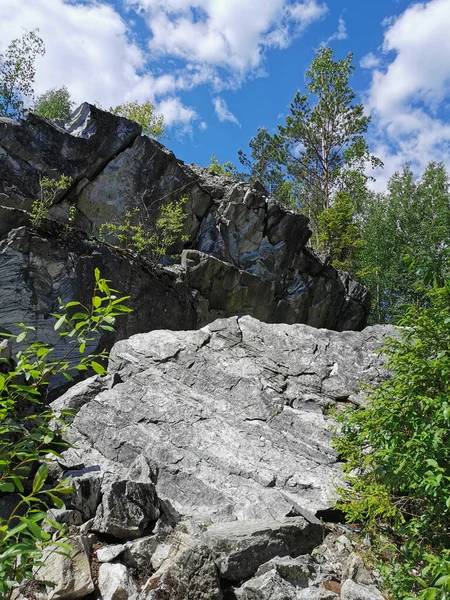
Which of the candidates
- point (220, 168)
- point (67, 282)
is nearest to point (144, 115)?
point (220, 168)

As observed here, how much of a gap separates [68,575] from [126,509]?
4.19 ft

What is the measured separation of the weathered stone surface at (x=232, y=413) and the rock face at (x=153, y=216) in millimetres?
4966

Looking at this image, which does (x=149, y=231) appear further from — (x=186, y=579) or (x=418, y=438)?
(x=418, y=438)

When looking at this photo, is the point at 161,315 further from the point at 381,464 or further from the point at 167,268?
the point at 381,464

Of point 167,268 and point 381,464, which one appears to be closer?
point 381,464

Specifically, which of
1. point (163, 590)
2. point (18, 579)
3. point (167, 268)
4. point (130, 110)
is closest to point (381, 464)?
point (163, 590)

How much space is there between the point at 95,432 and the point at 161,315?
25.7 feet

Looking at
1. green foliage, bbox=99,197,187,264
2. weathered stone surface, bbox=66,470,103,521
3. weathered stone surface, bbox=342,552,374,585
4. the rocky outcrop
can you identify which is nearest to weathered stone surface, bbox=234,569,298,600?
the rocky outcrop

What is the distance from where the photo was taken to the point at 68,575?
525 cm

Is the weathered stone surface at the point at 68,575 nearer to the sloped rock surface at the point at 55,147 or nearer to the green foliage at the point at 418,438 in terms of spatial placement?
the green foliage at the point at 418,438

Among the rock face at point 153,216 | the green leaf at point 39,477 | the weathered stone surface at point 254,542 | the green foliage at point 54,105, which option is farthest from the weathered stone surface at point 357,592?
the green foliage at point 54,105

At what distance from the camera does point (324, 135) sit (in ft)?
107

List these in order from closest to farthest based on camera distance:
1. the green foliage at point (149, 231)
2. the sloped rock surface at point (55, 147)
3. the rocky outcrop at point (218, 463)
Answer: the rocky outcrop at point (218, 463) < the sloped rock surface at point (55, 147) < the green foliage at point (149, 231)

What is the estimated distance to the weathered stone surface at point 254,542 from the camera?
578 cm
